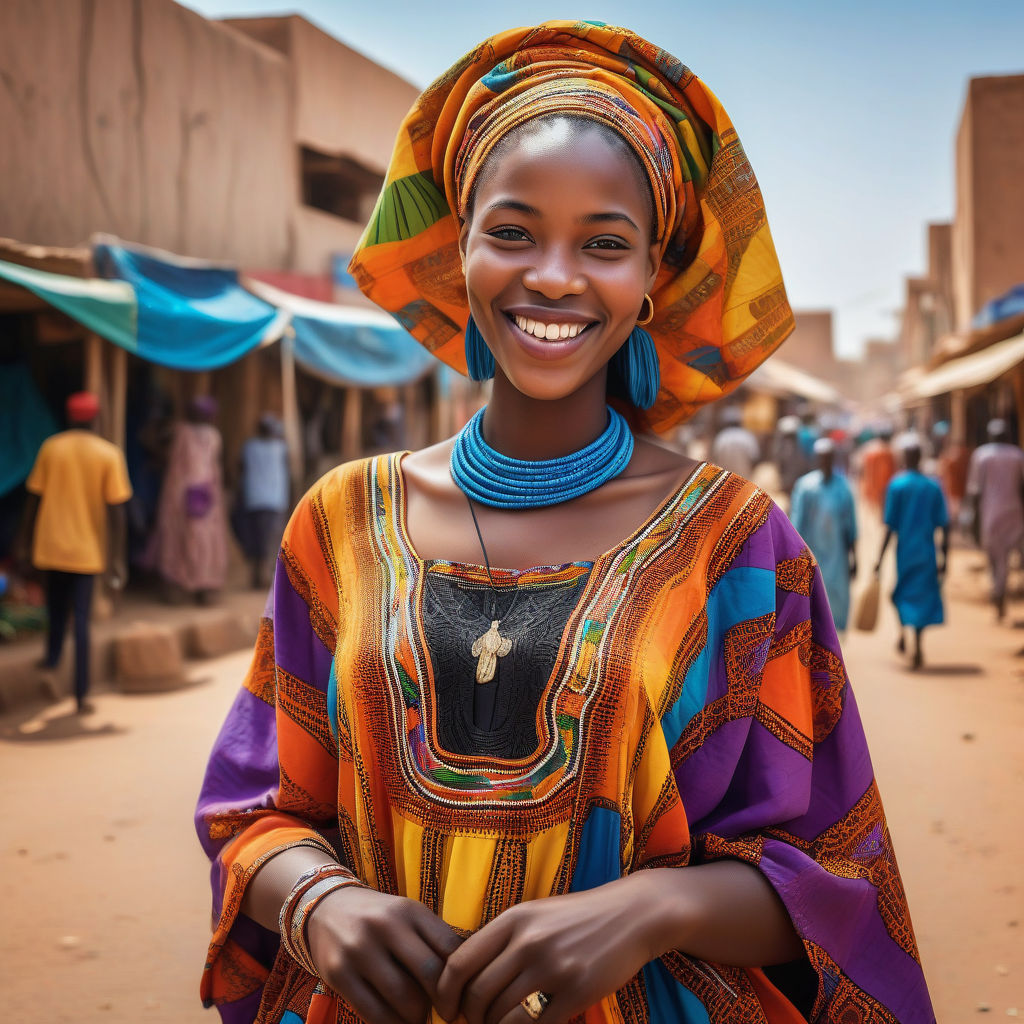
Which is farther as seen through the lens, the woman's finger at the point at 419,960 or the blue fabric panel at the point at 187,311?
the blue fabric panel at the point at 187,311

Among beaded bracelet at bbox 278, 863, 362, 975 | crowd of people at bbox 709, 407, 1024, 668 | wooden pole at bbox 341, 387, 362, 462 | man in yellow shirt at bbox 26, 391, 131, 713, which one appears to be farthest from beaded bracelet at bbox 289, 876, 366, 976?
wooden pole at bbox 341, 387, 362, 462

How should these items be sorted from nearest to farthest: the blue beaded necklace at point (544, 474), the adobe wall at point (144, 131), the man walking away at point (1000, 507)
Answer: the blue beaded necklace at point (544, 474)
the adobe wall at point (144, 131)
the man walking away at point (1000, 507)

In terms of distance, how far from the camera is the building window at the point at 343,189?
1510 centimetres

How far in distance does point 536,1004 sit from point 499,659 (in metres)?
0.40

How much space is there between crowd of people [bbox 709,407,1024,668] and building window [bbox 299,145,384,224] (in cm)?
629

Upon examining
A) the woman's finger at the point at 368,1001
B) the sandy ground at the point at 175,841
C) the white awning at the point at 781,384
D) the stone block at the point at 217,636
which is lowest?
the sandy ground at the point at 175,841

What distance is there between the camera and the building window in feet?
49.5

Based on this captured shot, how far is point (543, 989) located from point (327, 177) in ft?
50.8

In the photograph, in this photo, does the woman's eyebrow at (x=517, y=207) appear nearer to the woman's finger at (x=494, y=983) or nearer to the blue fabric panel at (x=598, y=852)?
the blue fabric panel at (x=598, y=852)

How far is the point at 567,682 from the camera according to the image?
4.34ft

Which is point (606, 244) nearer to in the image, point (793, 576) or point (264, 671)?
point (793, 576)

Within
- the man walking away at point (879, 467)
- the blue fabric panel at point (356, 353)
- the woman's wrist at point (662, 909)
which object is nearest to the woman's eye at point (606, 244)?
the woman's wrist at point (662, 909)

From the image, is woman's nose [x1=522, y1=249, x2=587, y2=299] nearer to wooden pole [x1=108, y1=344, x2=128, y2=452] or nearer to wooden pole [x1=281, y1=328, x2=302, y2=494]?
wooden pole [x1=108, y1=344, x2=128, y2=452]

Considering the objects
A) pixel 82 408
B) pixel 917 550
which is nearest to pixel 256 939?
pixel 82 408
